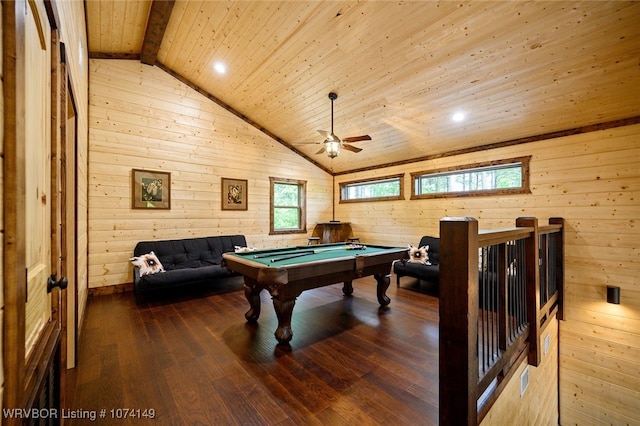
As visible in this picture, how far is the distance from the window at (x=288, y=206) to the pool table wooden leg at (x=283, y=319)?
3669mm

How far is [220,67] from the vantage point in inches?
176

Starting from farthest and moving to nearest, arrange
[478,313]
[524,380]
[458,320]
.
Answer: [524,380] < [478,313] < [458,320]

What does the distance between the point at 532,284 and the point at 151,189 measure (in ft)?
18.1

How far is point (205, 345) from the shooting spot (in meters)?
2.63

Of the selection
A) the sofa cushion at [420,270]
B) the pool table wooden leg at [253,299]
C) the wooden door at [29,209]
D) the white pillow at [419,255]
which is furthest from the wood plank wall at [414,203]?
the wooden door at [29,209]

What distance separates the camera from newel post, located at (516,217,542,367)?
2.45m

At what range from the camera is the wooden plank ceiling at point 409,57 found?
2695 mm

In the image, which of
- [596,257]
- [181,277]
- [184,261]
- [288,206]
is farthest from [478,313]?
[288,206]

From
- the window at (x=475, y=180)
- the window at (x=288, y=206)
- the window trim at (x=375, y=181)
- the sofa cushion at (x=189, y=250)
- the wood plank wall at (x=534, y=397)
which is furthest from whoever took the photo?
the window at (x=288, y=206)

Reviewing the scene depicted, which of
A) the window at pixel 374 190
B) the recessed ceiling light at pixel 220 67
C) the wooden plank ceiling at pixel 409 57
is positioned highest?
the recessed ceiling light at pixel 220 67

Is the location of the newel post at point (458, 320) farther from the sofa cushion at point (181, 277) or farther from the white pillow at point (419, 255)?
the white pillow at point (419, 255)

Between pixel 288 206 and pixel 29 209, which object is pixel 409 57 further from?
pixel 288 206

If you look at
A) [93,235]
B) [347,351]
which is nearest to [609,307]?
[347,351]

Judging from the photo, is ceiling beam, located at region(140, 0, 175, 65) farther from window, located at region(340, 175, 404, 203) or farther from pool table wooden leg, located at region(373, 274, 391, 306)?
window, located at region(340, 175, 404, 203)
